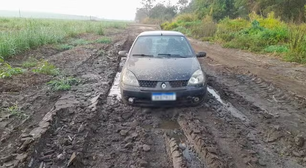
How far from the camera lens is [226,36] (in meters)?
15.0

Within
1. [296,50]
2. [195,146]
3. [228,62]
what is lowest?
[195,146]

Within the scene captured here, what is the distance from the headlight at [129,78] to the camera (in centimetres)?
433

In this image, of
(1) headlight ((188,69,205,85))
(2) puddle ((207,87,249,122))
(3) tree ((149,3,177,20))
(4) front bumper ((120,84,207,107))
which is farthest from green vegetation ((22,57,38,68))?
(3) tree ((149,3,177,20))

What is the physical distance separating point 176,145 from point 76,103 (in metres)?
2.54

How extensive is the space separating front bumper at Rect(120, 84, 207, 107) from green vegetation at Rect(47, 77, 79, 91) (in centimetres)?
202

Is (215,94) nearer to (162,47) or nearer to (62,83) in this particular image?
(162,47)

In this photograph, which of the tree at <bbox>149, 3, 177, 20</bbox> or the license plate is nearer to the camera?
the license plate

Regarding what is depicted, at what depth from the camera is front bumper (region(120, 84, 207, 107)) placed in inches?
165

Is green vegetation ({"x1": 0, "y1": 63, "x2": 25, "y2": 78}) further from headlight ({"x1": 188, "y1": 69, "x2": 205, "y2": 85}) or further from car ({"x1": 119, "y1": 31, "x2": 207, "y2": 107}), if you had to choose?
headlight ({"x1": 188, "y1": 69, "x2": 205, "y2": 85})

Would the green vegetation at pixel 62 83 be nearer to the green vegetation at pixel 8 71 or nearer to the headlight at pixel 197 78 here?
the green vegetation at pixel 8 71

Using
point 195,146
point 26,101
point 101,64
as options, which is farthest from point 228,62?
point 26,101

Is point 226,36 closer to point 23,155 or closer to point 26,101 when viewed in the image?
point 26,101

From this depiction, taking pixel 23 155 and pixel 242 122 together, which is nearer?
pixel 23 155

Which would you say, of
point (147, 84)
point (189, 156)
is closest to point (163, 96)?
point (147, 84)
